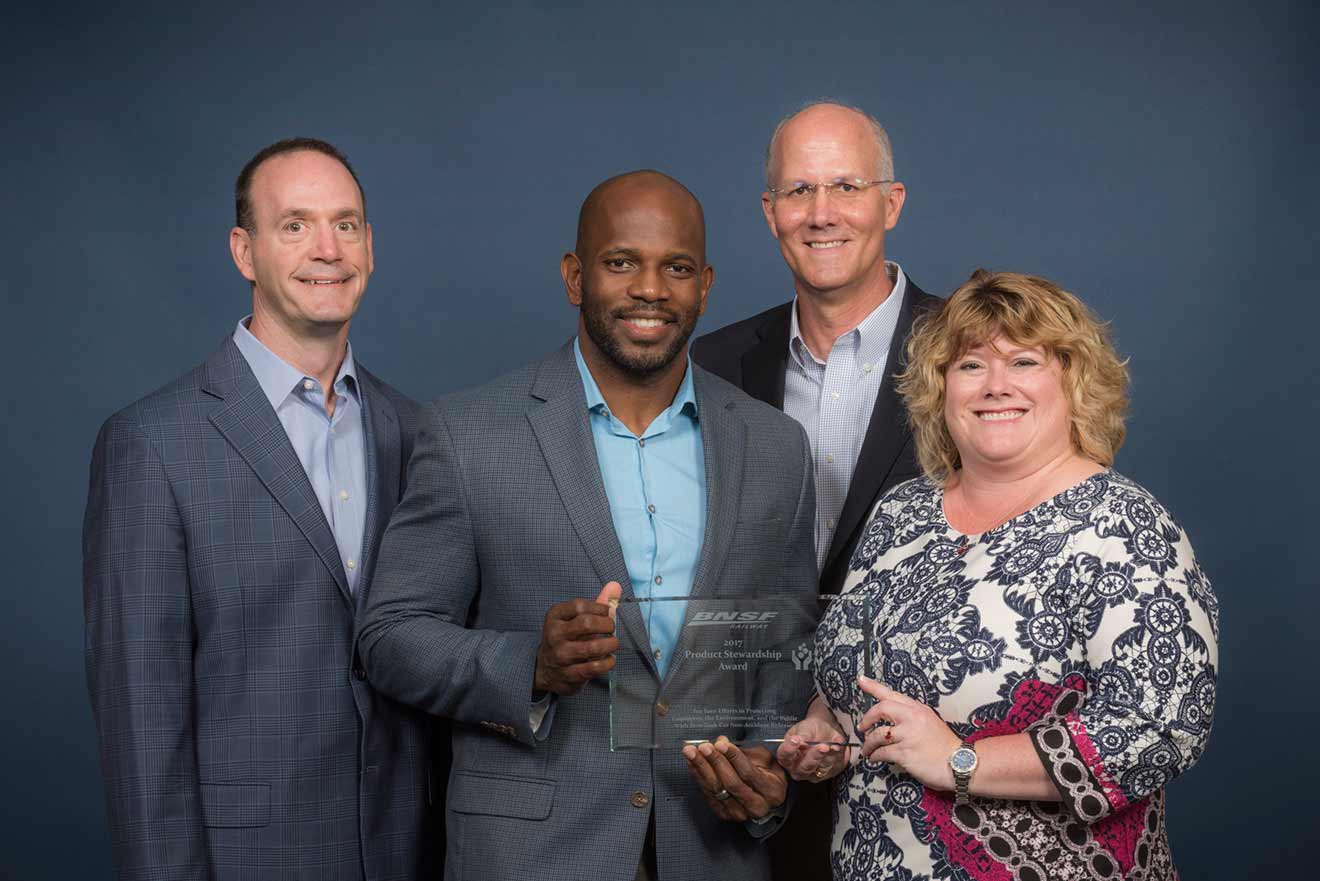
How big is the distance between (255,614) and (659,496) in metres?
0.99

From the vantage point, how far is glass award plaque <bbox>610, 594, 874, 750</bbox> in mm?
3188

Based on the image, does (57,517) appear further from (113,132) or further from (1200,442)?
(1200,442)

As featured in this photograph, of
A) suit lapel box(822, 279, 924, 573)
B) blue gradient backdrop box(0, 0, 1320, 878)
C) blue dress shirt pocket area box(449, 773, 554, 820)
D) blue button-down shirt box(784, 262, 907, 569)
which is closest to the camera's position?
blue dress shirt pocket area box(449, 773, 554, 820)

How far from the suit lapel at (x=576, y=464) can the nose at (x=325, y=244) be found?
2.17 feet

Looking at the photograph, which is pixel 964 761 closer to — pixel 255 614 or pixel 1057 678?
pixel 1057 678

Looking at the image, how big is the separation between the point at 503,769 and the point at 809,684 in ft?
2.30

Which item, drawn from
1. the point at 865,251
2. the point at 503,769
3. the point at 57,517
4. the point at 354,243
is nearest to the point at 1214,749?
the point at 865,251

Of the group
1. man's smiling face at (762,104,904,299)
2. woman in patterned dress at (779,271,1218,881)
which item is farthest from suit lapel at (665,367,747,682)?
man's smiling face at (762,104,904,299)

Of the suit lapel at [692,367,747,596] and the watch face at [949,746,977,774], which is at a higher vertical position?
the suit lapel at [692,367,747,596]

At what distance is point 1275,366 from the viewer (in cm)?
575

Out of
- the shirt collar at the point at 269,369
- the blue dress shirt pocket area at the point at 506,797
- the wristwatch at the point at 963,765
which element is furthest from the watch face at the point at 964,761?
the shirt collar at the point at 269,369

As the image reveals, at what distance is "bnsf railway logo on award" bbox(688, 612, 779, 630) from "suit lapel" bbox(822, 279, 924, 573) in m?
0.88

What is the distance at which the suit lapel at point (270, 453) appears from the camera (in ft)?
11.9

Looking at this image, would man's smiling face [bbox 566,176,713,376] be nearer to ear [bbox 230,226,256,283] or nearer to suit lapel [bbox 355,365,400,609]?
suit lapel [bbox 355,365,400,609]
